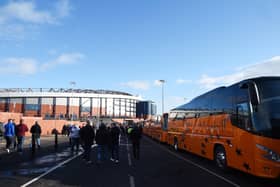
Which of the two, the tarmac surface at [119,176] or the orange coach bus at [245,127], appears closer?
the orange coach bus at [245,127]

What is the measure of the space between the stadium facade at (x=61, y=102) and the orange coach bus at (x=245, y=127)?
91.8m

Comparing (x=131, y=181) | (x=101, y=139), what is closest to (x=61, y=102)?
(x=101, y=139)

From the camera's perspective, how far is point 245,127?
398 inches

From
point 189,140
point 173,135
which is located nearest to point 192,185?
point 189,140

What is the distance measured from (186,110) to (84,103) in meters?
97.9

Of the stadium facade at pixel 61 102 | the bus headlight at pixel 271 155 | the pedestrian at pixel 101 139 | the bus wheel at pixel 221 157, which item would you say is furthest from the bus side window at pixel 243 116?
the stadium facade at pixel 61 102

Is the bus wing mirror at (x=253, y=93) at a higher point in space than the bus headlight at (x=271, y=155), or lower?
higher

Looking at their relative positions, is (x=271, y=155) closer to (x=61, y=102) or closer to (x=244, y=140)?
(x=244, y=140)

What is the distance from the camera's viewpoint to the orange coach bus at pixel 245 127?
8961 millimetres

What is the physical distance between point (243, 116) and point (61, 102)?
10713 cm

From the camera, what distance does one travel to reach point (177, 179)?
10320 millimetres

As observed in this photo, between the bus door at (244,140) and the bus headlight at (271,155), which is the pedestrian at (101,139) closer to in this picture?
the bus door at (244,140)

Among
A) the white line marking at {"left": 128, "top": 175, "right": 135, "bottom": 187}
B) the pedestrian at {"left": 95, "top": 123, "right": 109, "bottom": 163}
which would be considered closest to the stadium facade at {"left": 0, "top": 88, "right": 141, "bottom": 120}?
the pedestrian at {"left": 95, "top": 123, "right": 109, "bottom": 163}

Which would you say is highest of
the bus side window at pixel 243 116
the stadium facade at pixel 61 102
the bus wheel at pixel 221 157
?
the stadium facade at pixel 61 102
